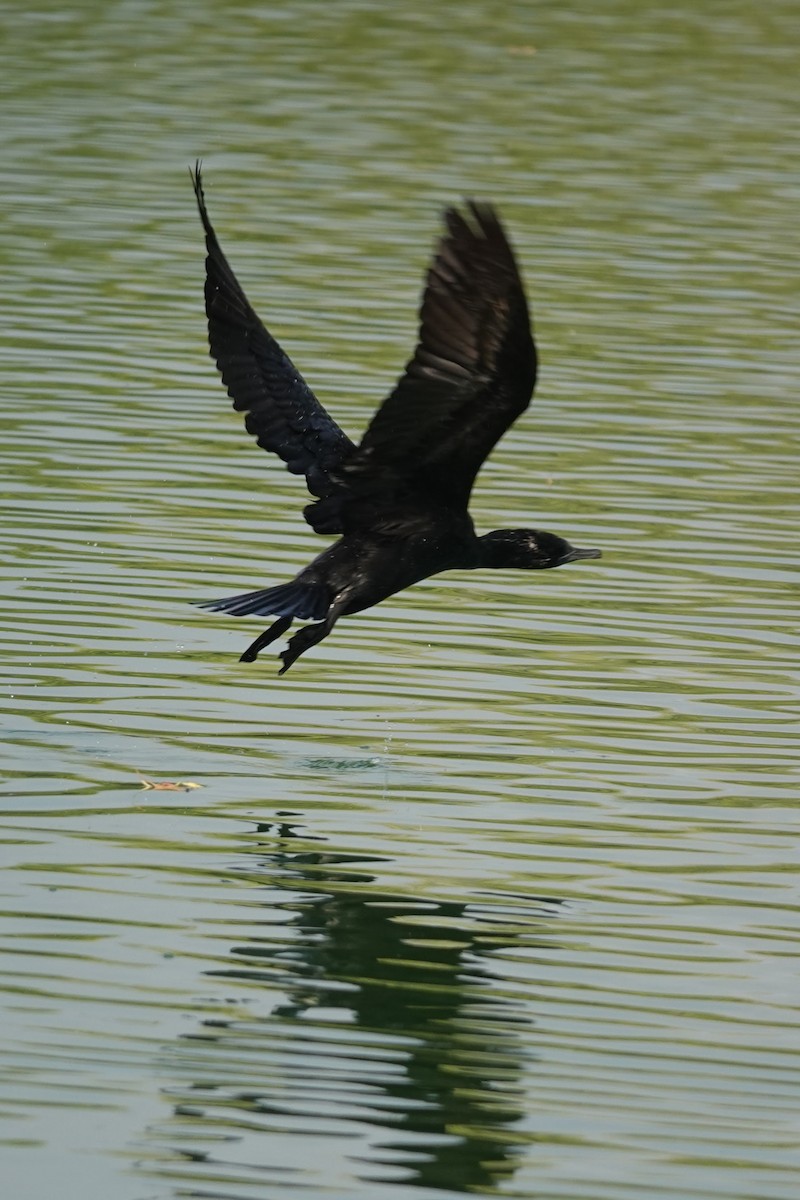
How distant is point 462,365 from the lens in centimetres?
694

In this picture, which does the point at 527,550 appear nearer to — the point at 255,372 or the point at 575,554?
the point at 575,554

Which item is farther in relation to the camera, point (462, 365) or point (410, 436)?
point (410, 436)

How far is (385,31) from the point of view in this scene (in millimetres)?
25000

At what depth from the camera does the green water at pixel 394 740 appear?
5.52 metres

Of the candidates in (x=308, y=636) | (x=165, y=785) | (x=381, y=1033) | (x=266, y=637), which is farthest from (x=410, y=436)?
(x=381, y=1033)

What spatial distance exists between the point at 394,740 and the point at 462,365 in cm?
167

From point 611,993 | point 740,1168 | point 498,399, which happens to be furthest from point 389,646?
point 740,1168

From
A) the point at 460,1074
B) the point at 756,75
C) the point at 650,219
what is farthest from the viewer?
the point at 756,75

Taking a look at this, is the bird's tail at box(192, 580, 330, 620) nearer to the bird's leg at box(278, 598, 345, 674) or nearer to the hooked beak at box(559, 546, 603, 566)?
the bird's leg at box(278, 598, 345, 674)

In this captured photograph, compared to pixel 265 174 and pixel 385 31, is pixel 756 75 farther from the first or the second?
pixel 265 174

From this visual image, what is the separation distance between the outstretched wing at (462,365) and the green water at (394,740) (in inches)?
41.0

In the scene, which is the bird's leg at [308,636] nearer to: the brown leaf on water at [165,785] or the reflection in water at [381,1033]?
the brown leaf on water at [165,785]

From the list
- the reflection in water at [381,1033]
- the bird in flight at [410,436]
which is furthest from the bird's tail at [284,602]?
the reflection in water at [381,1033]

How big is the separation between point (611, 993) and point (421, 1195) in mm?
1297
